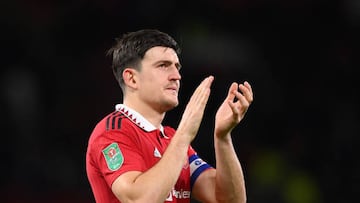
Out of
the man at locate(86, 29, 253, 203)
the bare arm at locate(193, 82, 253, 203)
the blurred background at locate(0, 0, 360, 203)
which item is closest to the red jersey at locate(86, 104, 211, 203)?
the man at locate(86, 29, 253, 203)

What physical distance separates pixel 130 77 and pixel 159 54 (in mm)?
200

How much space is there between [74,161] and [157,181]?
430 cm

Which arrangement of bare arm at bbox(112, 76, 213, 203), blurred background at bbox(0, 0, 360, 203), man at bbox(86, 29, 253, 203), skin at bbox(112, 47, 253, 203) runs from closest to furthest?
bare arm at bbox(112, 76, 213, 203) < man at bbox(86, 29, 253, 203) < skin at bbox(112, 47, 253, 203) < blurred background at bbox(0, 0, 360, 203)

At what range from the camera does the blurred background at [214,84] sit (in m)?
7.51

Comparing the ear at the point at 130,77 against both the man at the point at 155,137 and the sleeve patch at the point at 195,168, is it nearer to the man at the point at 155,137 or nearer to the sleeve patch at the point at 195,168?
the man at the point at 155,137

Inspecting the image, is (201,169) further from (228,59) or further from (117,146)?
(228,59)

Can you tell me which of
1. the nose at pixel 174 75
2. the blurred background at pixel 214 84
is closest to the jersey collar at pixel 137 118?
the nose at pixel 174 75

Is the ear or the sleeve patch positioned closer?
the ear

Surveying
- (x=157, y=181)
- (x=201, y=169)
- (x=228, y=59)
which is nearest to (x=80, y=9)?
(x=228, y=59)

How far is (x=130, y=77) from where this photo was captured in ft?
12.6

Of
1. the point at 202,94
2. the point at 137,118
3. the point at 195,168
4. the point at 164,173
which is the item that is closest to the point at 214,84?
the point at 195,168

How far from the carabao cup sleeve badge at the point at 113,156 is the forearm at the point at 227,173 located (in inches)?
23.3

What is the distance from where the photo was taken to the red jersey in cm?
346

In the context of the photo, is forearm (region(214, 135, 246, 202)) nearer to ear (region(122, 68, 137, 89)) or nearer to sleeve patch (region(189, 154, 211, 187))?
sleeve patch (region(189, 154, 211, 187))
